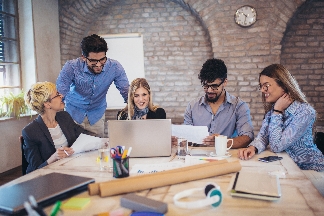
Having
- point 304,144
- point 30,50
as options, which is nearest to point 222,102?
point 304,144

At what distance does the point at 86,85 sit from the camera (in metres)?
2.94

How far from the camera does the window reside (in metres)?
3.84

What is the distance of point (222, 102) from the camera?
2.32m

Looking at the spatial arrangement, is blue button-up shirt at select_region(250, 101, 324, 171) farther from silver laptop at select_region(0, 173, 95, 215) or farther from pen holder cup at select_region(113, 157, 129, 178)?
silver laptop at select_region(0, 173, 95, 215)

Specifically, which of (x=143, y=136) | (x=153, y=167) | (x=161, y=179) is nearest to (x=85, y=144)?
(x=143, y=136)

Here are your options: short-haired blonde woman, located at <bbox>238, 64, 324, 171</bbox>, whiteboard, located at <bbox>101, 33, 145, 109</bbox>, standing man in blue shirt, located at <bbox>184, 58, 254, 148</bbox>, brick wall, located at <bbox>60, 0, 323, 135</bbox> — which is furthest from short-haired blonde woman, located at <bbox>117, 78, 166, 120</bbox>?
whiteboard, located at <bbox>101, 33, 145, 109</bbox>

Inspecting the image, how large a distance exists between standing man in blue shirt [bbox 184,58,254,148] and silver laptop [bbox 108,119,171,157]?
2.49 feet

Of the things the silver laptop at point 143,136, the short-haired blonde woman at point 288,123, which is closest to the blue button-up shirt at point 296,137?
the short-haired blonde woman at point 288,123

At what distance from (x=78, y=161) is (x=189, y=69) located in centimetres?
344

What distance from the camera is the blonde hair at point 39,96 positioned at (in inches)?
78.8

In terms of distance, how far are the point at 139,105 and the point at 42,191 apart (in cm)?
146

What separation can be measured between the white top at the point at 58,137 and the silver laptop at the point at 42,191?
82cm

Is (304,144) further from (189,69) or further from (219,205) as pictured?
(189,69)

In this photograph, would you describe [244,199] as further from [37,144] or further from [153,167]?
[37,144]
